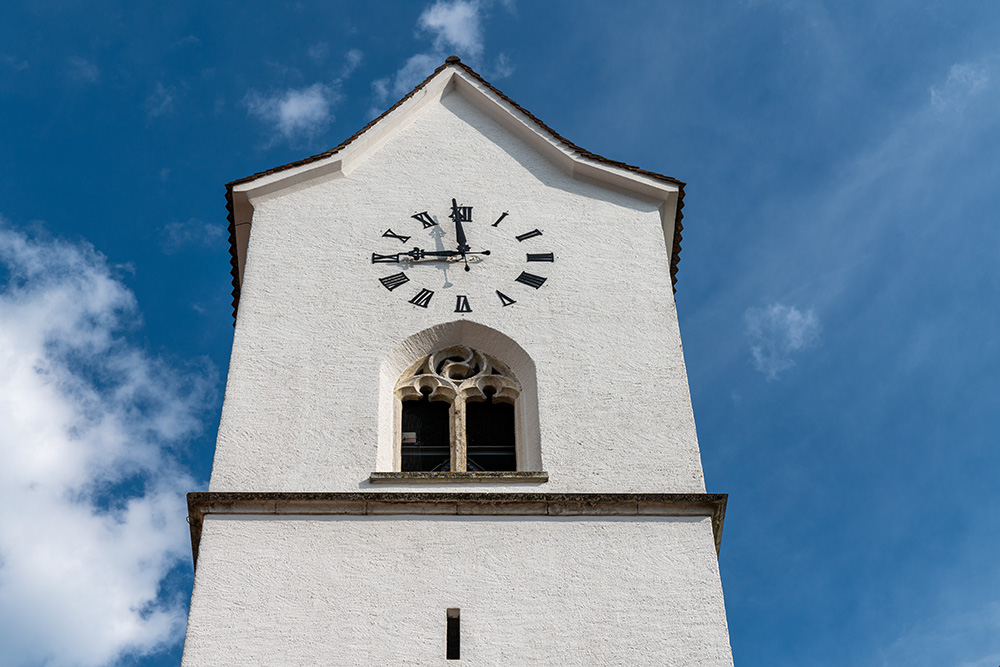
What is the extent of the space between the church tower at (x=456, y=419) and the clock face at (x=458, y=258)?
0.03 metres

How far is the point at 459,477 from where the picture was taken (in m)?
14.7

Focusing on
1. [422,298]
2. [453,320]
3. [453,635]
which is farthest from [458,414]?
[453,635]

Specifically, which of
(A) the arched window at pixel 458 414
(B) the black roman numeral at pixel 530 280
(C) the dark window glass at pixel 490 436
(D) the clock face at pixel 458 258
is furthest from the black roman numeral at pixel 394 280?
(C) the dark window glass at pixel 490 436

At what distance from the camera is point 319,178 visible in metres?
19.2

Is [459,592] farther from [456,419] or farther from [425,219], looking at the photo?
[425,219]

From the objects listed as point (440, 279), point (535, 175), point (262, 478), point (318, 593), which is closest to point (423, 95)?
point (535, 175)

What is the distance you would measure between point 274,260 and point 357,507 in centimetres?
433

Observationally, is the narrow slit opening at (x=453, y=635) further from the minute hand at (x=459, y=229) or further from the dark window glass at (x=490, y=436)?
the minute hand at (x=459, y=229)

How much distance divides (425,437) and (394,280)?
2.16 metres

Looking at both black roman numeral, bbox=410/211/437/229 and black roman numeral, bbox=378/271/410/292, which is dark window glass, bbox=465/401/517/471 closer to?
black roman numeral, bbox=378/271/410/292

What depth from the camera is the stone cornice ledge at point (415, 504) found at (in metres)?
14.1

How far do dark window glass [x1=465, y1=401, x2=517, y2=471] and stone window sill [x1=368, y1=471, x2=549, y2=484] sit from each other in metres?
0.94

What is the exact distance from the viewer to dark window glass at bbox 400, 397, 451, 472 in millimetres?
15727

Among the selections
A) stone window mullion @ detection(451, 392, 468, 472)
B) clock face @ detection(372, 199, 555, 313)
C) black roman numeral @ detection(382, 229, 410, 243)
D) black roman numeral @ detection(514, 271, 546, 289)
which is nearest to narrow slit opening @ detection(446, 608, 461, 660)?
stone window mullion @ detection(451, 392, 468, 472)
